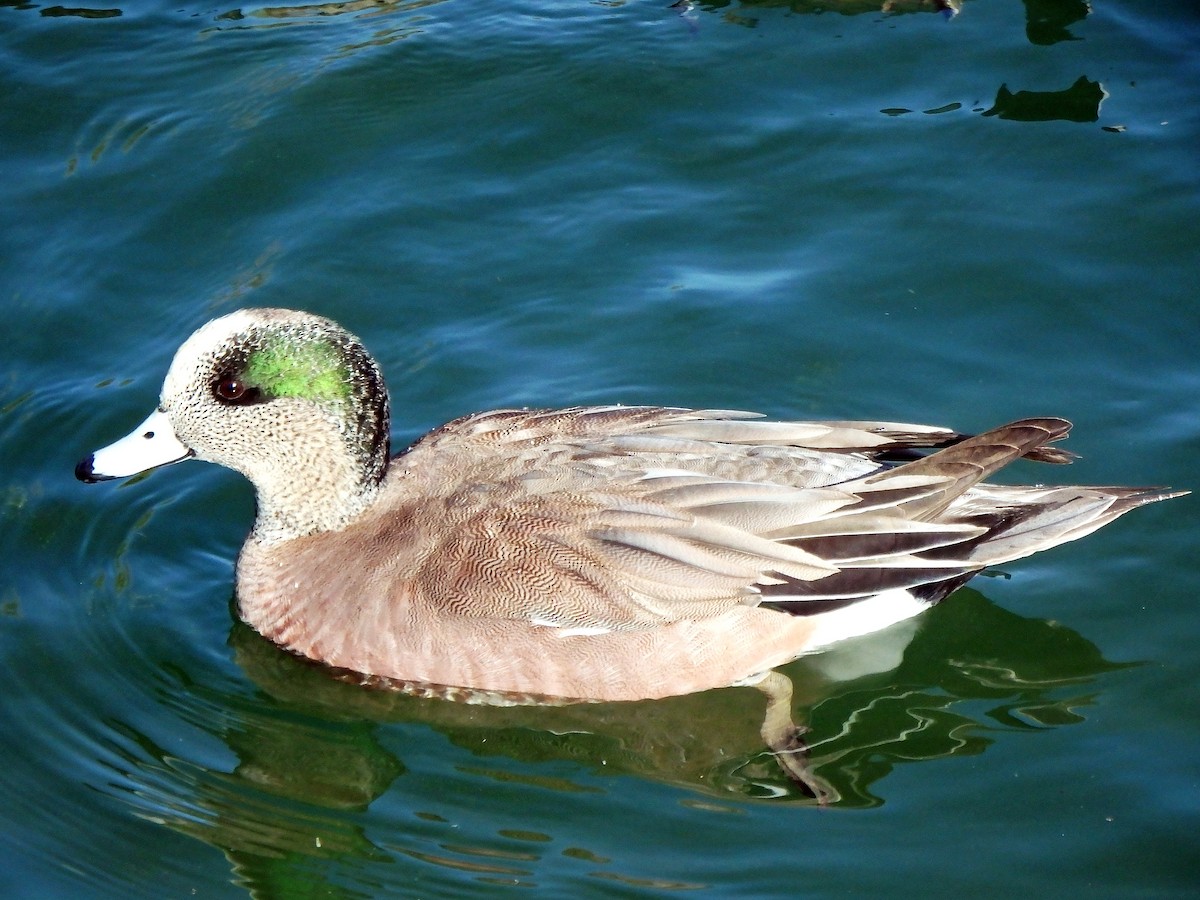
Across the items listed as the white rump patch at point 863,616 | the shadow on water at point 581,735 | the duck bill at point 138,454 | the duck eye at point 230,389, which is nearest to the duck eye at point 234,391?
the duck eye at point 230,389

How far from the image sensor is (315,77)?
7938 mm

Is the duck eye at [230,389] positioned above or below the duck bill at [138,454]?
above

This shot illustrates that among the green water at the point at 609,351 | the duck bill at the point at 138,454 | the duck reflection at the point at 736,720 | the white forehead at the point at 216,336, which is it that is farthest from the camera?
the duck bill at the point at 138,454

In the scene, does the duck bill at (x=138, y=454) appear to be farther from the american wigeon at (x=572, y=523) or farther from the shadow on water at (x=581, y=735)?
the shadow on water at (x=581, y=735)

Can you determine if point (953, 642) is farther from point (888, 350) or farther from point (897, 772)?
point (888, 350)

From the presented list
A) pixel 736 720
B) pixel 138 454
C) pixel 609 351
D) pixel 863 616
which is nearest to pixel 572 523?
pixel 736 720

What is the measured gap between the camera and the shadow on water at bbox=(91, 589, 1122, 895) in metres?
4.45

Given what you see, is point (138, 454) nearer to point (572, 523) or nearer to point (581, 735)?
point (572, 523)

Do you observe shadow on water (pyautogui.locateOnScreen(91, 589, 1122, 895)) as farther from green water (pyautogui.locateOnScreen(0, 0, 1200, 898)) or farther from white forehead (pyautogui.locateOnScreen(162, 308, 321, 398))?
white forehead (pyautogui.locateOnScreen(162, 308, 321, 398))

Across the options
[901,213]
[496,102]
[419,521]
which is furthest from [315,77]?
[419,521]

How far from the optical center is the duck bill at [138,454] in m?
4.96

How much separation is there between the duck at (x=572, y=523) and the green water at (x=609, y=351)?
25 centimetres

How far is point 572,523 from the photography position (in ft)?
15.4

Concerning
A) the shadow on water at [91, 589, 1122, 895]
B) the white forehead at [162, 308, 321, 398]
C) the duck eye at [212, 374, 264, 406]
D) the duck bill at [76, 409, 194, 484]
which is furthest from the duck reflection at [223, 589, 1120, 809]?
the white forehead at [162, 308, 321, 398]
